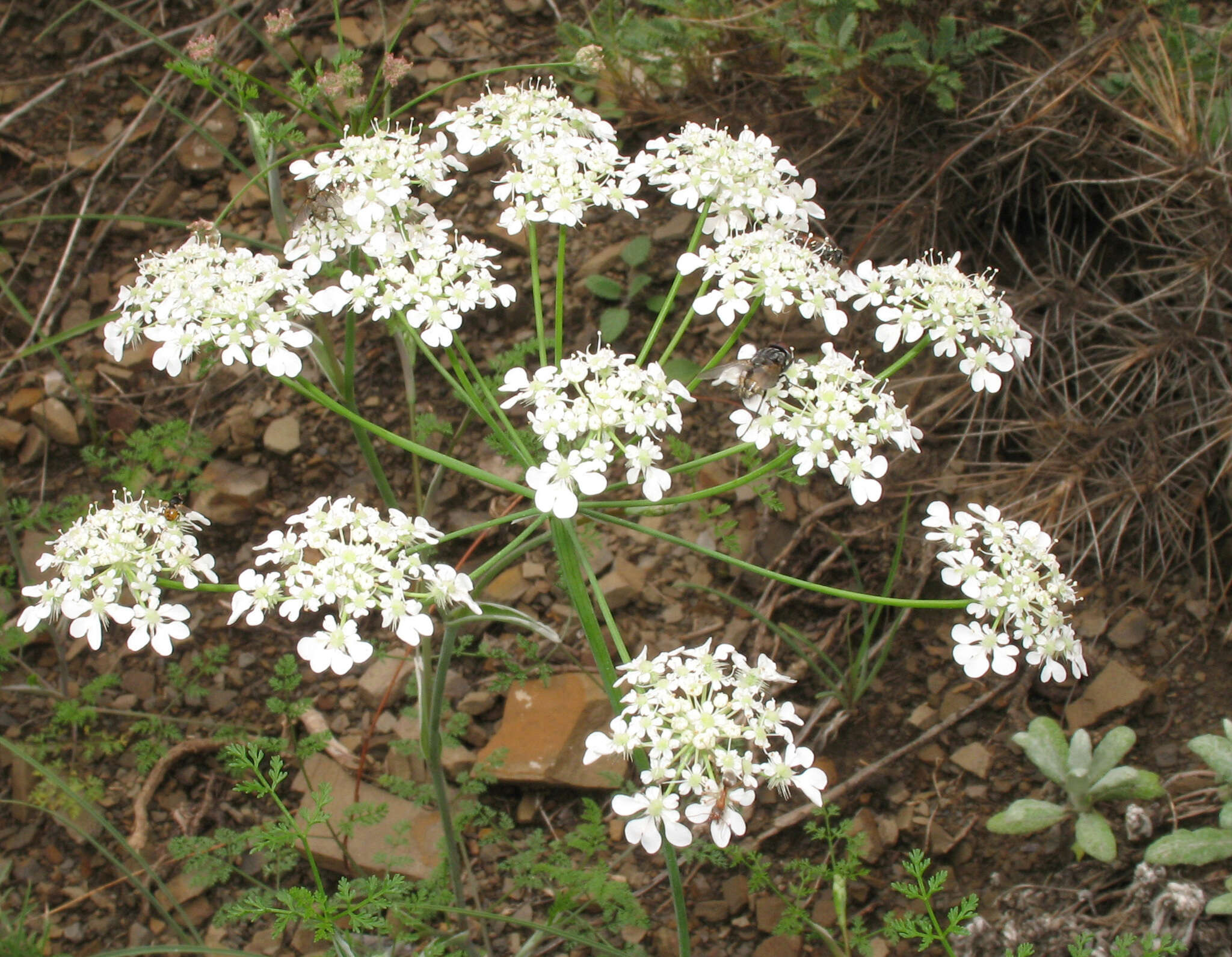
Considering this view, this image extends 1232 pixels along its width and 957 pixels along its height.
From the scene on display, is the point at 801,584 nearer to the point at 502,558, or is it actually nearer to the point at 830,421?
the point at 830,421

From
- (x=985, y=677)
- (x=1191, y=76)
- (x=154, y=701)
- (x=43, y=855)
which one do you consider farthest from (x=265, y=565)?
(x=1191, y=76)

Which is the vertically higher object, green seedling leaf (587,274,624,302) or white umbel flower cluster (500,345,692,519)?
white umbel flower cluster (500,345,692,519)

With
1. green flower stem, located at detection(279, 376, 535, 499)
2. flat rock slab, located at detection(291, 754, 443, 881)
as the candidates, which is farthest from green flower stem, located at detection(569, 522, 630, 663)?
flat rock slab, located at detection(291, 754, 443, 881)

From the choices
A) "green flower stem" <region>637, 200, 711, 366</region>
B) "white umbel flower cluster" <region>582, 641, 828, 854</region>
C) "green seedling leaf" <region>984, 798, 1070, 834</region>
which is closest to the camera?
"white umbel flower cluster" <region>582, 641, 828, 854</region>

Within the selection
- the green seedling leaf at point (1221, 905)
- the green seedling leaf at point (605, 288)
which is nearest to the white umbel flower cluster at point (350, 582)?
the green seedling leaf at point (1221, 905)

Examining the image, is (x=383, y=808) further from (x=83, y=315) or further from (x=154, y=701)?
(x=83, y=315)

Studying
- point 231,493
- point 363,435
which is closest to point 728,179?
point 363,435

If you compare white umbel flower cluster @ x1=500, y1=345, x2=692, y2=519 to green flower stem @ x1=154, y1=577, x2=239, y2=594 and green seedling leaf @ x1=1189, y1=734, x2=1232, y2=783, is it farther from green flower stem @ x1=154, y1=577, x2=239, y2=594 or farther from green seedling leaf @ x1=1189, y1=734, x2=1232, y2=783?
green seedling leaf @ x1=1189, y1=734, x2=1232, y2=783
